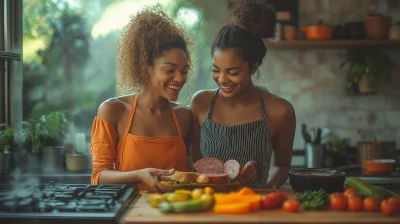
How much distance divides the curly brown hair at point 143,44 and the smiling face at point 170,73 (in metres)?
0.04

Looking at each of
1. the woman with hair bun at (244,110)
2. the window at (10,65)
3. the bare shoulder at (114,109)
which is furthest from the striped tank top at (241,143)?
the window at (10,65)

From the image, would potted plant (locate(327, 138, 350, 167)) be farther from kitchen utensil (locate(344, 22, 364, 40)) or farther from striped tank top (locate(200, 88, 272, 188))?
striped tank top (locate(200, 88, 272, 188))

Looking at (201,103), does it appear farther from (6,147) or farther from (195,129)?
(6,147)

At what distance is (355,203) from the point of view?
179cm

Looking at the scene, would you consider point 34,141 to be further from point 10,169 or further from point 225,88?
point 225,88

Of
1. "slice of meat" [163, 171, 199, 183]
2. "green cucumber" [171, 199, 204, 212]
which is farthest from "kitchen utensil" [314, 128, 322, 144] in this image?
"green cucumber" [171, 199, 204, 212]

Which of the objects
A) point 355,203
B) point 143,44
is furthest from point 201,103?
point 355,203

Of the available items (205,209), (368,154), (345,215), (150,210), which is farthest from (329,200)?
(368,154)

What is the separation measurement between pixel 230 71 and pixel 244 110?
0.30 meters

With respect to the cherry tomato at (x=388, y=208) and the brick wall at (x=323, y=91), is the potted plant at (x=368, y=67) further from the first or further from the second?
the cherry tomato at (x=388, y=208)

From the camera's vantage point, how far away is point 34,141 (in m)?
3.82

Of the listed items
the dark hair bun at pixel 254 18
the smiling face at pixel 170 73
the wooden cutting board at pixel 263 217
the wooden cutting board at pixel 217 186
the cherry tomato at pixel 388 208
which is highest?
the dark hair bun at pixel 254 18

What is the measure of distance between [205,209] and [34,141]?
7.86 feet

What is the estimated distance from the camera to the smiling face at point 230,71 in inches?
97.6
